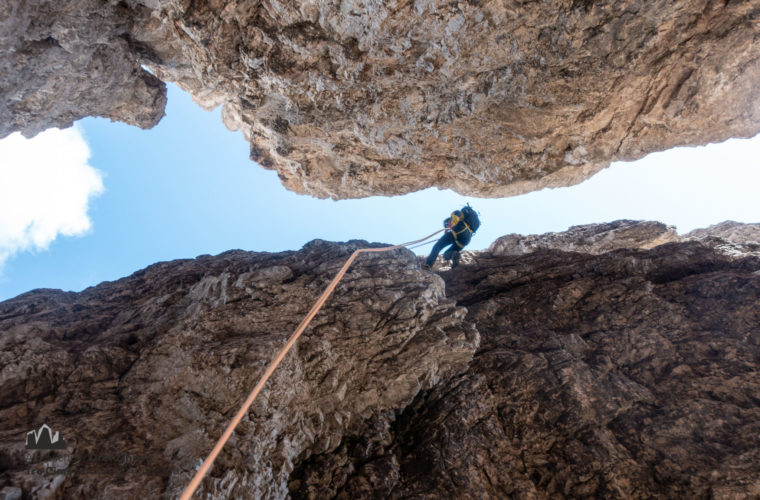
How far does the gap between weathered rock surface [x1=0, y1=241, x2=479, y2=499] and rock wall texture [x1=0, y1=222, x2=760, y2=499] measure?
0.08 ft

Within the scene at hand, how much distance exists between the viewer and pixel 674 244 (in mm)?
7250

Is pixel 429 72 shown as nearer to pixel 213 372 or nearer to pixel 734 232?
pixel 213 372

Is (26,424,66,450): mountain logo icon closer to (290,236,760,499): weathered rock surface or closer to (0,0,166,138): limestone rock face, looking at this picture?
(290,236,760,499): weathered rock surface

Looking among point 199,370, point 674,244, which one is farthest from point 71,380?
point 674,244

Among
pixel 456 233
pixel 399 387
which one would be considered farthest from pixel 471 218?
pixel 399 387

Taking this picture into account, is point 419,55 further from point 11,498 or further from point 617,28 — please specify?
point 11,498

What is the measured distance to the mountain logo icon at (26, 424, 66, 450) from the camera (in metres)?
3.87

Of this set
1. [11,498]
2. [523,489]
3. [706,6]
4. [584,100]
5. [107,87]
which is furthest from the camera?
[107,87]

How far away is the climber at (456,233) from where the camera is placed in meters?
8.46

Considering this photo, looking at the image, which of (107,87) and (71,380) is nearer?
(71,380)

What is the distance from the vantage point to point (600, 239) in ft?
30.0

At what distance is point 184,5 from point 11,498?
684 centimetres

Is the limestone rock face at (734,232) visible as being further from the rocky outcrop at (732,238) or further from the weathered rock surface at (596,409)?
the weathered rock surface at (596,409)

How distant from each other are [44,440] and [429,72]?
7.48 metres
